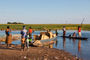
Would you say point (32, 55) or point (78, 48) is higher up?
point (32, 55)

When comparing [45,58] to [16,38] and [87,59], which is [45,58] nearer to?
[87,59]

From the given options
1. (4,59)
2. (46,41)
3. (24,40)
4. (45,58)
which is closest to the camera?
(4,59)

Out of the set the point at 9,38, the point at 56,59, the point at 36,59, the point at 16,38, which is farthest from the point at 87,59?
the point at 16,38

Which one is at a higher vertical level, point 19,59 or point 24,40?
point 24,40

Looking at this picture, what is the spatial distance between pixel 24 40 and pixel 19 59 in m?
3.22

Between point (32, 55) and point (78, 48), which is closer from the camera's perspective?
point (32, 55)

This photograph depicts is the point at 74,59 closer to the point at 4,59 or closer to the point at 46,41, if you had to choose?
the point at 4,59

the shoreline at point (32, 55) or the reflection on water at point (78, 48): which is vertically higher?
the shoreline at point (32, 55)

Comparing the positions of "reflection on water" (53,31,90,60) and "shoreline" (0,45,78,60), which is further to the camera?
"reflection on water" (53,31,90,60)

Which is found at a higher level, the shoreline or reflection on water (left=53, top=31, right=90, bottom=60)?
the shoreline

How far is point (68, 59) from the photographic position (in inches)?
417

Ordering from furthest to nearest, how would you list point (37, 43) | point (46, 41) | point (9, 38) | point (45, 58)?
point (46, 41) < point (37, 43) < point (9, 38) < point (45, 58)

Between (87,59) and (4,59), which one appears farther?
(87,59)

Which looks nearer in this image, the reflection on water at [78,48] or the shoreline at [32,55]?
the shoreline at [32,55]
